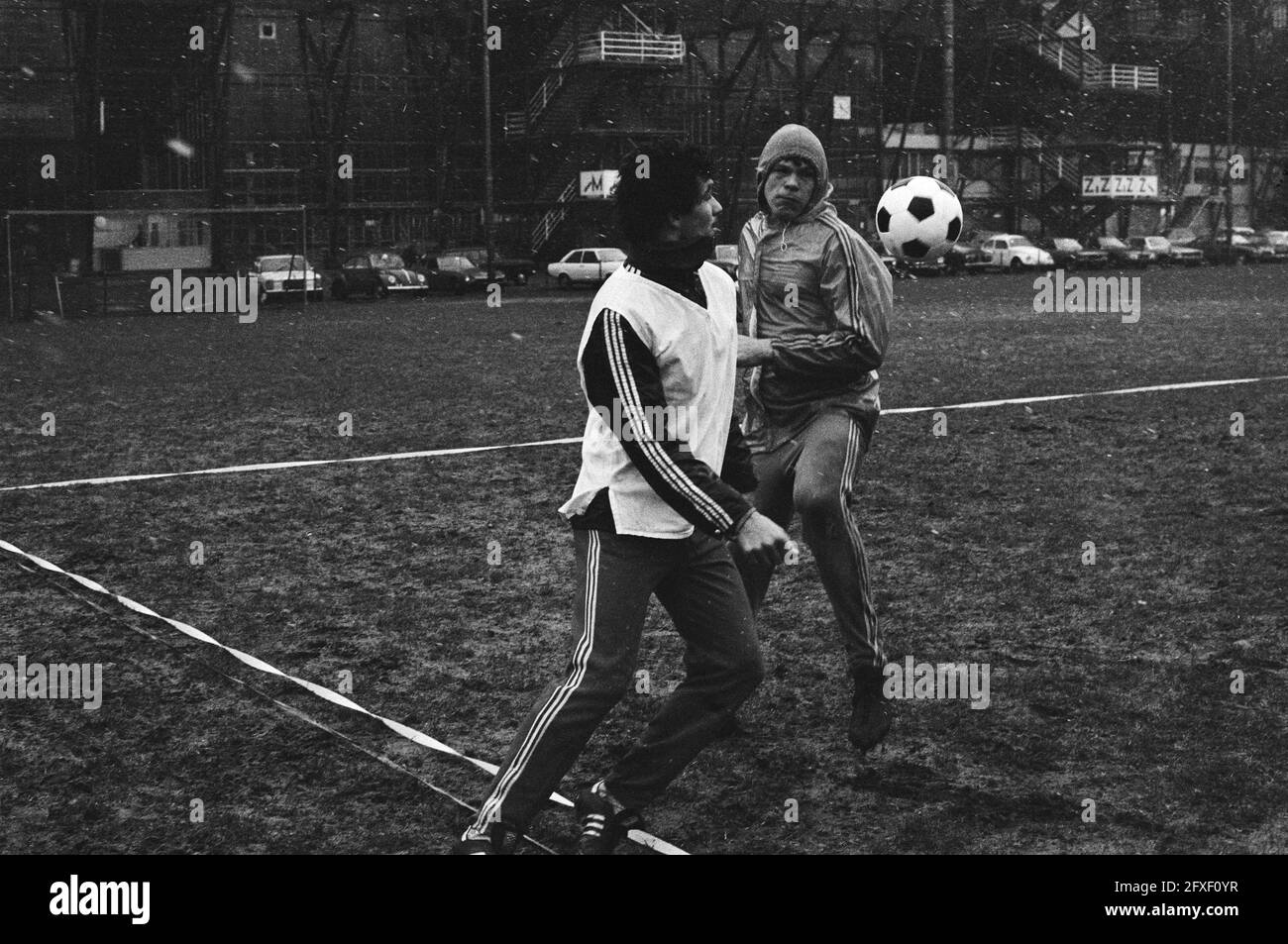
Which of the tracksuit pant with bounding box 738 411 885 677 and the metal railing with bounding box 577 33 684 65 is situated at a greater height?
the metal railing with bounding box 577 33 684 65

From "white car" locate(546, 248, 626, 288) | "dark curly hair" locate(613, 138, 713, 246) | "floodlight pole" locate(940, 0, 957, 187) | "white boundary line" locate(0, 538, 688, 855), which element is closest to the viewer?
"dark curly hair" locate(613, 138, 713, 246)

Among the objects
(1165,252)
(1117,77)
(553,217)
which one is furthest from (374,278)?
(1117,77)

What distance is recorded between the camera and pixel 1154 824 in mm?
4148

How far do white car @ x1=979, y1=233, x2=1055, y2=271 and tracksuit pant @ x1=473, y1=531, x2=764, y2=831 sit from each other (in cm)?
5072

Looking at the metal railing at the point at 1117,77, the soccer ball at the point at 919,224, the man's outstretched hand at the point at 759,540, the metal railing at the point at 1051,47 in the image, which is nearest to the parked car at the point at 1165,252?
the metal railing at the point at 1117,77

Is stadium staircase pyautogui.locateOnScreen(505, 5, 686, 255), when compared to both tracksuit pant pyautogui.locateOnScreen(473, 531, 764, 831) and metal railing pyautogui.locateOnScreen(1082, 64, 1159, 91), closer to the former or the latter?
metal railing pyautogui.locateOnScreen(1082, 64, 1159, 91)

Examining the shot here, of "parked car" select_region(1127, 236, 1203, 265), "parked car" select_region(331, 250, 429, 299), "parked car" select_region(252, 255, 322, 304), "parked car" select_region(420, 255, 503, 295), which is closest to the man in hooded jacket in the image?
"parked car" select_region(252, 255, 322, 304)

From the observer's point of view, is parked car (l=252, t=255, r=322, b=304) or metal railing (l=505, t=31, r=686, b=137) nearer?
parked car (l=252, t=255, r=322, b=304)

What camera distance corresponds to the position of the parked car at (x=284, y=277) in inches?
1458

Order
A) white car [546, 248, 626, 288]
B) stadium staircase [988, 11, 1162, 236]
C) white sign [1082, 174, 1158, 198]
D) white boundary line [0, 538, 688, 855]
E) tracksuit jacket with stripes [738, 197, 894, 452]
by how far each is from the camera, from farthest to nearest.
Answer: white sign [1082, 174, 1158, 198] → stadium staircase [988, 11, 1162, 236] → white car [546, 248, 626, 288] → tracksuit jacket with stripes [738, 197, 894, 452] → white boundary line [0, 538, 688, 855]

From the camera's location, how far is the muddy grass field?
431 centimetres

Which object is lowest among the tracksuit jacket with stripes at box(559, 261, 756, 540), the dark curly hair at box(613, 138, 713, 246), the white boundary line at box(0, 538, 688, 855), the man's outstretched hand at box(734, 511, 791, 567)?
the white boundary line at box(0, 538, 688, 855)
